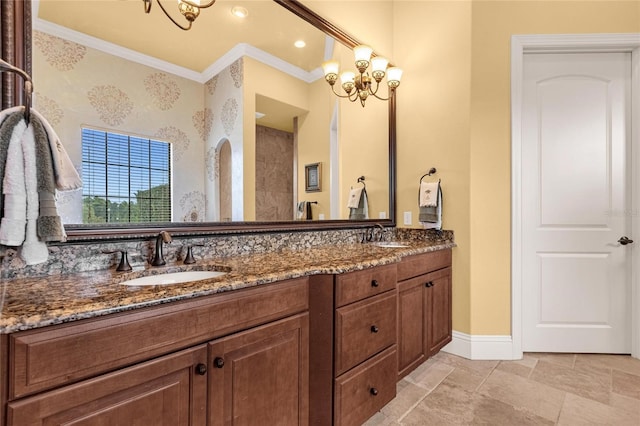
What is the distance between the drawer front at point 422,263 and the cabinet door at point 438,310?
55mm

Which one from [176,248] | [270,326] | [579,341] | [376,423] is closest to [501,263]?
[579,341]

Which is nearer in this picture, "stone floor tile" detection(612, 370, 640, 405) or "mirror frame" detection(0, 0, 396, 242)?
"mirror frame" detection(0, 0, 396, 242)

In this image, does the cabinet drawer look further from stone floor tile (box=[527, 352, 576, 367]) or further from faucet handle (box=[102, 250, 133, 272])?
stone floor tile (box=[527, 352, 576, 367])

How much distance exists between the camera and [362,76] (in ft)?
7.95

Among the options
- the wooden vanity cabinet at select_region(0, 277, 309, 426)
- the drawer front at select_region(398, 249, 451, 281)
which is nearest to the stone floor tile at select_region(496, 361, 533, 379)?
the drawer front at select_region(398, 249, 451, 281)

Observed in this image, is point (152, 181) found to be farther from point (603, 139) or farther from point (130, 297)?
point (603, 139)

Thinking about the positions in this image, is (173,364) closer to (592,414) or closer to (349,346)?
(349,346)

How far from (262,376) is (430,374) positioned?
1.49 m

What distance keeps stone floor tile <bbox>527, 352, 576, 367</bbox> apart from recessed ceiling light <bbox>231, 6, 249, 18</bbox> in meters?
3.14

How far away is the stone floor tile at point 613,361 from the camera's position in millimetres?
2193

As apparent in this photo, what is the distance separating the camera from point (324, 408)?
138 cm


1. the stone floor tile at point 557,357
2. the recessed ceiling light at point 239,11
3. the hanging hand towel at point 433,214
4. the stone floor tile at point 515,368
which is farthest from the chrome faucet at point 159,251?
the stone floor tile at point 557,357

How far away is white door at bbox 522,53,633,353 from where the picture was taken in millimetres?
2361

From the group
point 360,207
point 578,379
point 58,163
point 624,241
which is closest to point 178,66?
point 58,163
